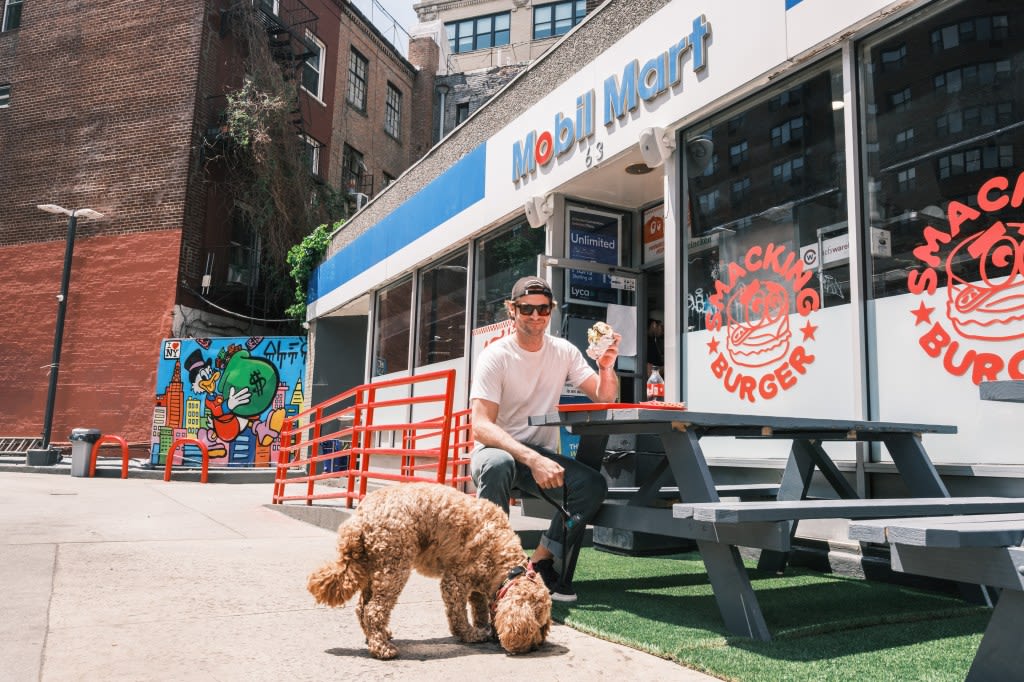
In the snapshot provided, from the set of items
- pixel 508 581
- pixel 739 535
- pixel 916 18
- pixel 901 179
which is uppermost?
pixel 916 18

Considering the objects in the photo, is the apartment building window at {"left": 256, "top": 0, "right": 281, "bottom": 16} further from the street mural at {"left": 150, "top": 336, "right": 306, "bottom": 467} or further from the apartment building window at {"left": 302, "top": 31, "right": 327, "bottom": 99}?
the street mural at {"left": 150, "top": 336, "right": 306, "bottom": 467}

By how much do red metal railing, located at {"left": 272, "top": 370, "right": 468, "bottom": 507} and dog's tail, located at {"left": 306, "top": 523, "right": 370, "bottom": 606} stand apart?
266 centimetres

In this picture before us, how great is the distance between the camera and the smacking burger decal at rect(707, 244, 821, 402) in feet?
17.6

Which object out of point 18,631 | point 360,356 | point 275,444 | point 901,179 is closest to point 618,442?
point 901,179

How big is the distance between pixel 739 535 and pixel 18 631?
296cm

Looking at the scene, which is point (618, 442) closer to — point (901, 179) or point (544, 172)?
point (901, 179)

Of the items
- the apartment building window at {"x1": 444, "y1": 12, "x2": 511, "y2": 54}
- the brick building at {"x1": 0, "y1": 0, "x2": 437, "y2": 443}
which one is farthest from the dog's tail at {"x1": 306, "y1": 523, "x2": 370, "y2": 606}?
the apartment building window at {"x1": 444, "y1": 12, "x2": 511, "y2": 54}

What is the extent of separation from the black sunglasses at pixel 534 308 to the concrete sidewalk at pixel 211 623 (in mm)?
1522

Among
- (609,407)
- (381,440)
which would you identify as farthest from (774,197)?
(381,440)

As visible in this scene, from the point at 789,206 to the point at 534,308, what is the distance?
2708 millimetres

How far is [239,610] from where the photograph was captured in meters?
3.63

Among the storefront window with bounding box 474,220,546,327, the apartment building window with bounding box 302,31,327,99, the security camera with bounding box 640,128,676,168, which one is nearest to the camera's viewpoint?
the security camera with bounding box 640,128,676,168

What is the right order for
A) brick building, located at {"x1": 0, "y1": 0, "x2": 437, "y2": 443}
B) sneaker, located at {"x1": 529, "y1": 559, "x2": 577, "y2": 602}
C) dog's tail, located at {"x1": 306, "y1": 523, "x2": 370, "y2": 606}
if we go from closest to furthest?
dog's tail, located at {"x1": 306, "y1": 523, "x2": 370, "y2": 606}
sneaker, located at {"x1": 529, "y1": 559, "x2": 577, "y2": 602}
brick building, located at {"x1": 0, "y1": 0, "x2": 437, "y2": 443}

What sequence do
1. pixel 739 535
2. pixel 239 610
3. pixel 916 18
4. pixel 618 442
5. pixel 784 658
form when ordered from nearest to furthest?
pixel 784 658 < pixel 739 535 < pixel 239 610 < pixel 916 18 < pixel 618 442
